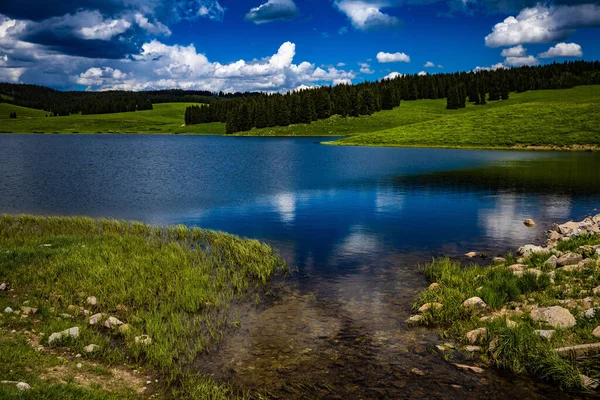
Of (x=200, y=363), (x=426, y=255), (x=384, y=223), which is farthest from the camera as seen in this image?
(x=384, y=223)

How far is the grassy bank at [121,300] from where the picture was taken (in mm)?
11172

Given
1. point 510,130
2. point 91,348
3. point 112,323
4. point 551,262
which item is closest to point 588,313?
point 551,262

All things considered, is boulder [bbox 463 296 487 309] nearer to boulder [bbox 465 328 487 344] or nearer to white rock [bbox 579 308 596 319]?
boulder [bbox 465 328 487 344]

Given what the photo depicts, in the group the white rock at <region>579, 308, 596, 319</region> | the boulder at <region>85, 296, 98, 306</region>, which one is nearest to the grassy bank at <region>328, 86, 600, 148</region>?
the white rock at <region>579, 308, 596, 319</region>

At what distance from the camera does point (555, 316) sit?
13336 millimetres

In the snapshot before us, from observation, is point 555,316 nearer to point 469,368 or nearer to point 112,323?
point 469,368

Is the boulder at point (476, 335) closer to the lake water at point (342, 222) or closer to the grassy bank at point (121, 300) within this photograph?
the lake water at point (342, 222)

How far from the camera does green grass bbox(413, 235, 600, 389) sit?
38.4 ft

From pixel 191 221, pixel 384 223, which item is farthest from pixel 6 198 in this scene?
pixel 384 223

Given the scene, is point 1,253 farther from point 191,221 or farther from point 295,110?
point 295,110

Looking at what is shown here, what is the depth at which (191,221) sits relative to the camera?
32094 millimetres

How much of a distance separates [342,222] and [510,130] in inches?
3621

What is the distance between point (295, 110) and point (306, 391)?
633 feet

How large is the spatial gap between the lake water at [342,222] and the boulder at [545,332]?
1736 mm
